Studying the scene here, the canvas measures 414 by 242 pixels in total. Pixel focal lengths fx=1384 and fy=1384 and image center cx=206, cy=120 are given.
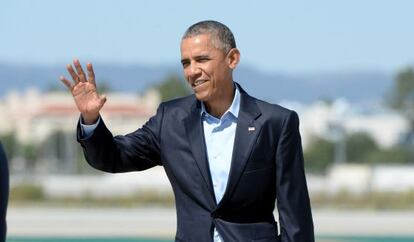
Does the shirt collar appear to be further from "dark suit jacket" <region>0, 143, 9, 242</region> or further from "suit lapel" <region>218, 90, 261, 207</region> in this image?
"dark suit jacket" <region>0, 143, 9, 242</region>

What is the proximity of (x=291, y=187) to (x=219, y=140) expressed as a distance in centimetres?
31

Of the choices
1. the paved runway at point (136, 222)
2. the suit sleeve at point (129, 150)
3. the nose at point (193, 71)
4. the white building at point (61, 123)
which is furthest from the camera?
the white building at point (61, 123)

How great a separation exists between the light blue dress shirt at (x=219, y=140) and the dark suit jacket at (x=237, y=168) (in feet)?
0.09

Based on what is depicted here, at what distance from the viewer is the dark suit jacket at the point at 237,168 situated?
5012 mm

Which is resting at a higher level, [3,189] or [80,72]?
[80,72]

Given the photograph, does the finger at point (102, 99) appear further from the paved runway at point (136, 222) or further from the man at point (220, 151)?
the paved runway at point (136, 222)

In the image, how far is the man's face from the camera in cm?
497

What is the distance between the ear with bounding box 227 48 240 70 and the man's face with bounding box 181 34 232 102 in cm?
2

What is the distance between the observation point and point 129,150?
516 cm

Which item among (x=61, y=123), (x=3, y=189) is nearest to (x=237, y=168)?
(x=3, y=189)

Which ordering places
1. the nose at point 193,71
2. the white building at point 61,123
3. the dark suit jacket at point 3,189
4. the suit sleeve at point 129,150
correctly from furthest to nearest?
the white building at point 61,123 → the suit sleeve at point 129,150 → the nose at point 193,71 → the dark suit jacket at point 3,189

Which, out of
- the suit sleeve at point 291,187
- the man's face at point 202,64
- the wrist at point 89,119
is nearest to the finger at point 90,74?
the wrist at point 89,119

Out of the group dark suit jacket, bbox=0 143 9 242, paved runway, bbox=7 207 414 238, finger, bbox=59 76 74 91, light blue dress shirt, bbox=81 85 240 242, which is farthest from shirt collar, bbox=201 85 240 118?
paved runway, bbox=7 207 414 238

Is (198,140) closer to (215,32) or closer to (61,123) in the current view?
(215,32)
